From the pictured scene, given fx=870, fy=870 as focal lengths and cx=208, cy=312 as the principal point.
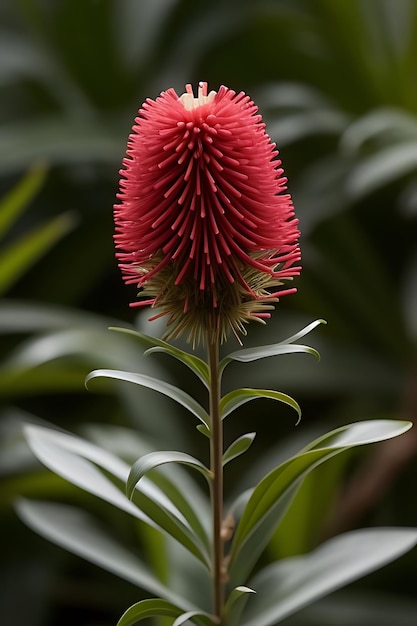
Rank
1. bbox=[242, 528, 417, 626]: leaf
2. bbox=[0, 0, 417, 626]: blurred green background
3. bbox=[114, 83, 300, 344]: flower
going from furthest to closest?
1. bbox=[0, 0, 417, 626]: blurred green background
2. bbox=[242, 528, 417, 626]: leaf
3. bbox=[114, 83, 300, 344]: flower

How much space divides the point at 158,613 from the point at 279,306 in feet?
2.47

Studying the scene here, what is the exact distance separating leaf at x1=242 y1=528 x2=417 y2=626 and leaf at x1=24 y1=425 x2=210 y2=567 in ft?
0.17

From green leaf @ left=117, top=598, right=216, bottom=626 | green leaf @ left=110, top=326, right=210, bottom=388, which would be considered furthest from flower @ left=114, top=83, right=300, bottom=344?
green leaf @ left=117, top=598, right=216, bottom=626

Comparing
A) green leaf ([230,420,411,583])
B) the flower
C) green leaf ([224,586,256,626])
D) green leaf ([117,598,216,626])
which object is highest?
the flower

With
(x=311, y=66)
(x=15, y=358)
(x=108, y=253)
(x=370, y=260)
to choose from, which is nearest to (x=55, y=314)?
(x=15, y=358)

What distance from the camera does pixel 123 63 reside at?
1.19 metres

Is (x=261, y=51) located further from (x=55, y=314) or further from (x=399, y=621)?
(x=399, y=621)

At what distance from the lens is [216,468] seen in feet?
1.26

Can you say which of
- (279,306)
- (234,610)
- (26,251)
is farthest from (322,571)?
(279,306)

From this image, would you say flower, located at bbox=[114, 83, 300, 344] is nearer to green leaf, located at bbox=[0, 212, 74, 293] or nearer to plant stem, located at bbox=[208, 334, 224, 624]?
plant stem, located at bbox=[208, 334, 224, 624]

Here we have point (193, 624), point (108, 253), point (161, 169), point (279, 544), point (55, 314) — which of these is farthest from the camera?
point (108, 253)

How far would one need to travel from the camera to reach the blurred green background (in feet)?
2.75

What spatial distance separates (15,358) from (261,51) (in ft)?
2.05

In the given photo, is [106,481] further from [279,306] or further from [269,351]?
[279,306]
